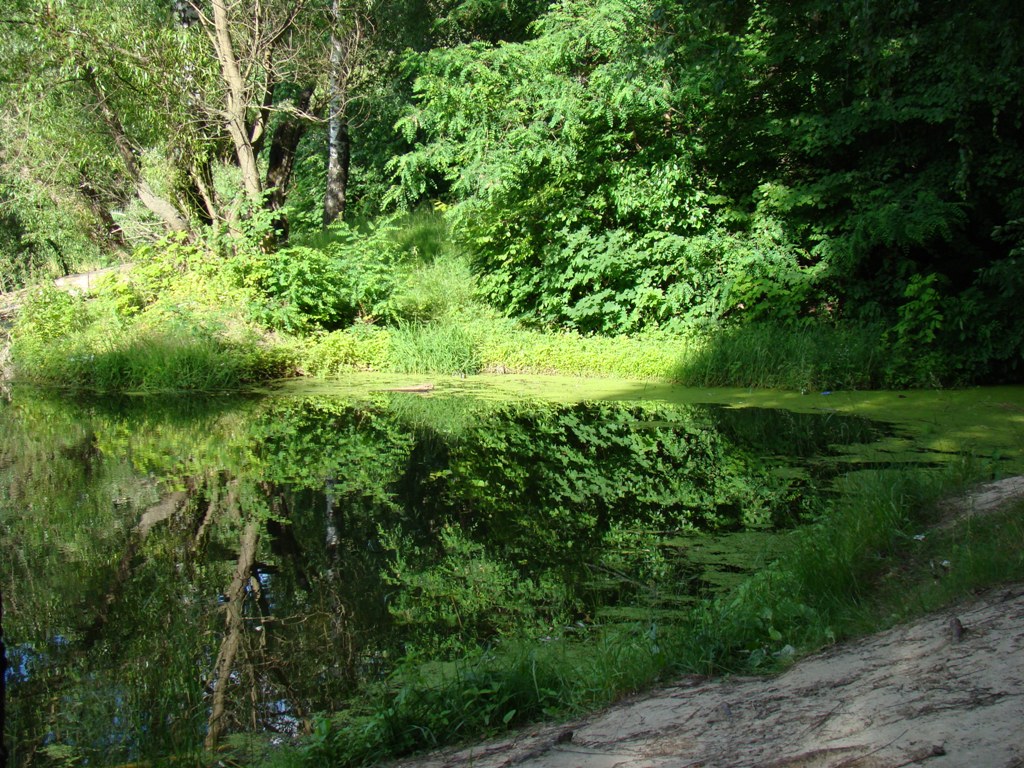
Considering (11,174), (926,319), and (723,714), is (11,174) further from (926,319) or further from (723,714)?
(723,714)

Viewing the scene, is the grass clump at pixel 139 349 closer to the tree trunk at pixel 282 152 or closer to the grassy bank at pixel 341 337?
the grassy bank at pixel 341 337

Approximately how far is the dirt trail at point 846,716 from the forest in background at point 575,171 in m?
8.48

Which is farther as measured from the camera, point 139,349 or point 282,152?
point 282,152

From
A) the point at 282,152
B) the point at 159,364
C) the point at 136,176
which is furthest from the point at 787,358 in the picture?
the point at 136,176

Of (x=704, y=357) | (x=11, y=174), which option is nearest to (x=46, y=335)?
(x=11, y=174)

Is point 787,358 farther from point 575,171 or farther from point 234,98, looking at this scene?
point 234,98

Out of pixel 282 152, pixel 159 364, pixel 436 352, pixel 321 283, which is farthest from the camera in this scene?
pixel 282 152

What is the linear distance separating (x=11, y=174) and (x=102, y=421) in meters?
9.42

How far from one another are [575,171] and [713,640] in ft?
37.6

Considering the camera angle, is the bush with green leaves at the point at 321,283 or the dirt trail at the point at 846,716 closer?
the dirt trail at the point at 846,716

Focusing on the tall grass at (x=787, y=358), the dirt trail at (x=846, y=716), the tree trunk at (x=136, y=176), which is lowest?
the dirt trail at (x=846, y=716)

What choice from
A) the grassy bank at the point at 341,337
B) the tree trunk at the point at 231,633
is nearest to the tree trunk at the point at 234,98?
the grassy bank at the point at 341,337

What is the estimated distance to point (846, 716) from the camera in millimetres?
2604

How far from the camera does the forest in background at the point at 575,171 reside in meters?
11.4
